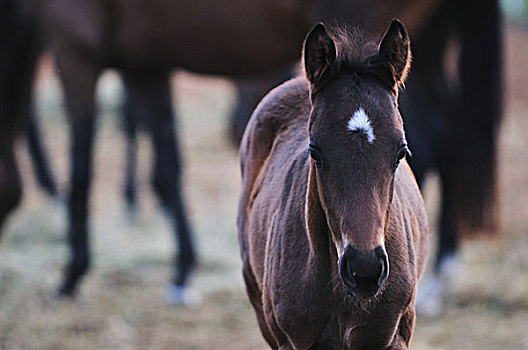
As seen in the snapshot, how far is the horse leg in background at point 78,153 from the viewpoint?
15.5 feet

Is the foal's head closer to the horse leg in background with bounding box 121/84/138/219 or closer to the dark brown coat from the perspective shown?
the dark brown coat

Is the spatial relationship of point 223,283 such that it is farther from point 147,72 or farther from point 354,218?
point 354,218

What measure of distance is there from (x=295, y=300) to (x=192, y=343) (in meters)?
1.90

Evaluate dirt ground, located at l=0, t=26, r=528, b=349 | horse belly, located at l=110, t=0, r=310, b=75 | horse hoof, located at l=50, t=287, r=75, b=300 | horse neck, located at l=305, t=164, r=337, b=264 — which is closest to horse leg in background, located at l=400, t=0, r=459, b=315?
dirt ground, located at l=0, t=26, r=528, b=349

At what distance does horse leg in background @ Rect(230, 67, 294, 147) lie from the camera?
21.6 feet

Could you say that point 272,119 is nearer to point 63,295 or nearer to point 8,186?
point 8,186

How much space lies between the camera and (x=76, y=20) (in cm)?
469

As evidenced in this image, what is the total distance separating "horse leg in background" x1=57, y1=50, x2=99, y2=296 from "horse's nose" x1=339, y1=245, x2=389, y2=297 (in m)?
3.05

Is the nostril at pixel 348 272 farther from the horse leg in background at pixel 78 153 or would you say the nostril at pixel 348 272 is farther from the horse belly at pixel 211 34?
the horse leg in background at pixel 78 153

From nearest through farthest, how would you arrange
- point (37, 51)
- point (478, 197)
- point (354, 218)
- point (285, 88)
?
1. point (354, 218)
2. point (285, 88)
3. point (478, 197)
4. point (37, 51)

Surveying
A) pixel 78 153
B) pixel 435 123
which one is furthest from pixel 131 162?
pixel 435 123

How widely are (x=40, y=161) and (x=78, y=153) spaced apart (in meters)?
2.00

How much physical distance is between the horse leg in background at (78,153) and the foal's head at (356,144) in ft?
8.82

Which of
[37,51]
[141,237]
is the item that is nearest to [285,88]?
[37,51]
